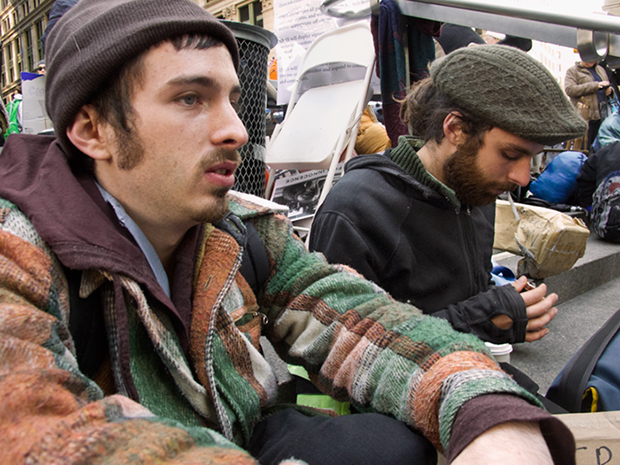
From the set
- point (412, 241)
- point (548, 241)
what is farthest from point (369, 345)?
point (548, 241)

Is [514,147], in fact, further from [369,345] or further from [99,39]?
[99,39]

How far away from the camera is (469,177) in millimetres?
1788

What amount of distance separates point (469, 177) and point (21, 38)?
3945 centimetres

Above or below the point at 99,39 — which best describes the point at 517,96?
below

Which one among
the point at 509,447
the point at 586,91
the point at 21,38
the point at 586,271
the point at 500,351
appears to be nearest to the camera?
the point at 509,447

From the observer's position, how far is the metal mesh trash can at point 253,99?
2.29 metres

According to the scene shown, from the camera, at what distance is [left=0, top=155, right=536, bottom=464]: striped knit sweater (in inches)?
20.8

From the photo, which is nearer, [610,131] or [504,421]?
[504,421]

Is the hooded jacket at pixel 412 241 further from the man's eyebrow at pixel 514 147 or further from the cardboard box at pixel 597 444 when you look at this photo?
the cardboard box at pixel 597 444

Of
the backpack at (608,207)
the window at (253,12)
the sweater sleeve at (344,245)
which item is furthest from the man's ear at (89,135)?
the window at (253,12)

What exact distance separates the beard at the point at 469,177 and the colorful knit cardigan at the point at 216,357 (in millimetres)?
793

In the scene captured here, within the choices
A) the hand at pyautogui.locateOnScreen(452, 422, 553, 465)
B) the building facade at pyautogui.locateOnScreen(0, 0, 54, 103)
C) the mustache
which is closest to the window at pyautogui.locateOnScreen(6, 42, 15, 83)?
the building facade at pyautogui.locateOnScreen(0, 0, 54, 103)

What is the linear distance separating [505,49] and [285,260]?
1.21 meters

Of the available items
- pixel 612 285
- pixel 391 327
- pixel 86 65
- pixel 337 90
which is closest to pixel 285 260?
pixel 391 327
